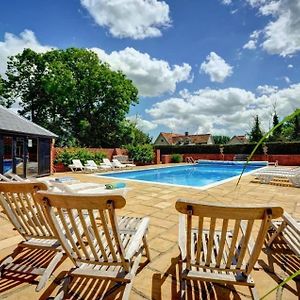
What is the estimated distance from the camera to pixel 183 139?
5834 cm

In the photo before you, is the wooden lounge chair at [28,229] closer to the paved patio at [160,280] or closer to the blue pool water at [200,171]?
the paved patio at [160,280]

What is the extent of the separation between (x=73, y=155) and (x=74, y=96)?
49.1 ft

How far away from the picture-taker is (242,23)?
8.18m

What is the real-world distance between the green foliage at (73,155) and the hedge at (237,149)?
14.2 meters

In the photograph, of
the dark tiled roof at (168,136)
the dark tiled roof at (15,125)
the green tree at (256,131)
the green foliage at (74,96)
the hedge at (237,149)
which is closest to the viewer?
the dark tiled roof at (15,125)

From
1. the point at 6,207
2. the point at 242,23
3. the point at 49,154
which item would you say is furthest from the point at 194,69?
the point at 6,207

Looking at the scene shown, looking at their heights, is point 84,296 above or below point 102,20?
below

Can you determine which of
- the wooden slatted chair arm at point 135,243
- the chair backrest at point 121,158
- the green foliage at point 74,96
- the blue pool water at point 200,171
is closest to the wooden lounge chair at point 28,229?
the wooden slatted chair arm at point 135,243

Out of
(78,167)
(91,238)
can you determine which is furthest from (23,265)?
(78,167)

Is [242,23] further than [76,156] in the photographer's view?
No

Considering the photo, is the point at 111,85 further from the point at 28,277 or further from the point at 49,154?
the point at 28,277

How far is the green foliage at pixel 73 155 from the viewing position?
53.2 ft

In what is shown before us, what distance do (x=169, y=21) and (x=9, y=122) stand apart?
930 cm

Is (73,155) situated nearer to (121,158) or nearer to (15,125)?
(121,158)
